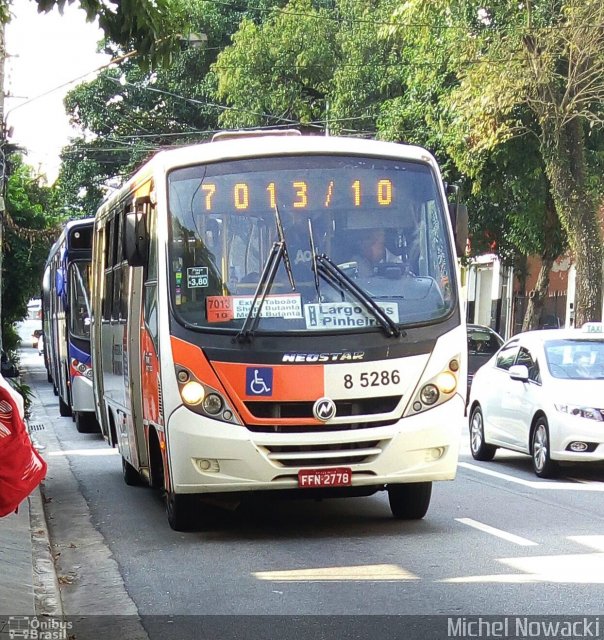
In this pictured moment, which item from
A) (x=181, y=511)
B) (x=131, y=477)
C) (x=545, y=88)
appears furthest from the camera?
(x=545, y=88)

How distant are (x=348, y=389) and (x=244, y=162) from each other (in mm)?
2034

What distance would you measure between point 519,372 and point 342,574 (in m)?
7.09

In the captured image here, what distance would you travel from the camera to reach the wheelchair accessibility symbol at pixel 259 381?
373 inches

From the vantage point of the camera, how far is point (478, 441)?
16.6m

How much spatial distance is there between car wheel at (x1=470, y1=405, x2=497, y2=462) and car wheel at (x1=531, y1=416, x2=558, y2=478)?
1.76 m

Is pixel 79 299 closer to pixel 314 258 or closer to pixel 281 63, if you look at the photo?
pixel 314 258

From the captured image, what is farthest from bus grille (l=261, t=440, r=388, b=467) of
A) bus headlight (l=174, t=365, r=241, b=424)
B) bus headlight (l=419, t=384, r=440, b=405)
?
bus headlight (l=419, t=384, r=440, b=405)

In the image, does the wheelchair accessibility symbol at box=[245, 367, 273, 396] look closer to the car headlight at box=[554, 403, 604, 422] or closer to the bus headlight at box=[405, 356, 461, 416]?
the bus headlight at box=[405, 356, 461, 416]

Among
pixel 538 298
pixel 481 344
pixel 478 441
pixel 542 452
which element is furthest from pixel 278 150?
pixel 538 298

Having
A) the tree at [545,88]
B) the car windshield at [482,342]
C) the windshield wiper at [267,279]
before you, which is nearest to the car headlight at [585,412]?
the windshield wiper at [267,279]

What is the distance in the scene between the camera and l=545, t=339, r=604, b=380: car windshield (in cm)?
1466

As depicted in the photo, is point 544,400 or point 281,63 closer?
point 544,400

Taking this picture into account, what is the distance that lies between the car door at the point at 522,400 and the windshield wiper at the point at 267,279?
5.58 m

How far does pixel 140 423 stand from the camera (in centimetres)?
1141
